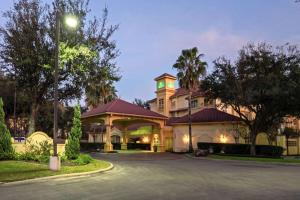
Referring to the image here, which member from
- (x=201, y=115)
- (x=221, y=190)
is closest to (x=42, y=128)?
(x=201, y=115)

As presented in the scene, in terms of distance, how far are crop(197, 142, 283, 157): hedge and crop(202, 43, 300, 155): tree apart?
1561 mm

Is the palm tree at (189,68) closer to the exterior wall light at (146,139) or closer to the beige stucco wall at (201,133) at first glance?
the beige stucco wall at (201,133)

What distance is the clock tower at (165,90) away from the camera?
6366cm

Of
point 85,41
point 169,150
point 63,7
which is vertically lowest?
point 169,150

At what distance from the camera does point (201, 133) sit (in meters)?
46.5

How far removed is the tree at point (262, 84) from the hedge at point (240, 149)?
Result: 1561 mm

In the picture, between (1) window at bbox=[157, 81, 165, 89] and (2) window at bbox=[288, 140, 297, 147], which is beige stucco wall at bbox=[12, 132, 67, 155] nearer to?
(2) window at bbox=[288, 140, 297, 147]

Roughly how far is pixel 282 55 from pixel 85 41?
738 inches

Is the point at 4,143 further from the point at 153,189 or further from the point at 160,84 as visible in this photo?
the point at 160,84

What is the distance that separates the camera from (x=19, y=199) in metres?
11.2

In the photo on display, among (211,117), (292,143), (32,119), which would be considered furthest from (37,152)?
(292,143)

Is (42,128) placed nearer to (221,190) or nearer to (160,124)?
(160,124)

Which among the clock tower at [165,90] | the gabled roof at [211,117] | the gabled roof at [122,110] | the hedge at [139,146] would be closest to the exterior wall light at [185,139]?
the gabled roof at [211,117]

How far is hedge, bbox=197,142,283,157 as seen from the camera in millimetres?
35741
